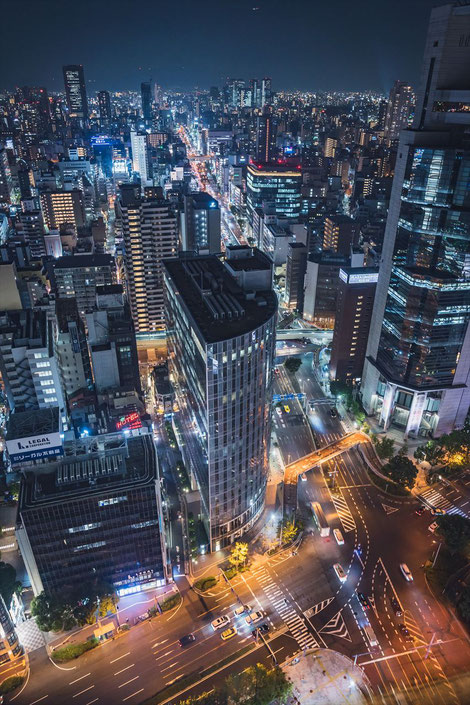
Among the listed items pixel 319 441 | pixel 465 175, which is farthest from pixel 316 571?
pixel 465 175

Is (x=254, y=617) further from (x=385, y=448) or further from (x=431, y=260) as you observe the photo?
(x=431, y=260)

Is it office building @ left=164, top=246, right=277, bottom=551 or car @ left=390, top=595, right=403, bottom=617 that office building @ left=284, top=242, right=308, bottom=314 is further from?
car @ left=390, top=595, right=403, bottom=617

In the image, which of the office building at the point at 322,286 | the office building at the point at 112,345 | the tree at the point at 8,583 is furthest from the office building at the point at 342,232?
the tree at the point at 8,583

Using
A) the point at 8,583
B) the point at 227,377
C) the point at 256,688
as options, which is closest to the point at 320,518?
the point at 256,688

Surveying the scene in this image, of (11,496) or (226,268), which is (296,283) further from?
(11,496)

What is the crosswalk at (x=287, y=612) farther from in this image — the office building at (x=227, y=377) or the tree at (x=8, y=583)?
the tree at (x=8, y=583)
